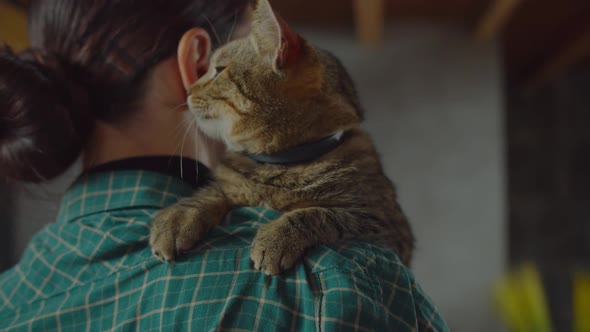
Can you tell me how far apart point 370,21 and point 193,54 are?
202 centimetres

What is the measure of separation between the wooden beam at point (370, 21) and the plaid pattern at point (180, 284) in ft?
6.28

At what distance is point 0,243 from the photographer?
5.35 ft

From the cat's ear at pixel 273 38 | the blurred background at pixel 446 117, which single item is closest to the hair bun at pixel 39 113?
the cat's ear at pixel 273 38

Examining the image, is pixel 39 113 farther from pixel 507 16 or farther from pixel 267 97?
pixel 507 16

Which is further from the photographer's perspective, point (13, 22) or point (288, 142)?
point (13, 22)

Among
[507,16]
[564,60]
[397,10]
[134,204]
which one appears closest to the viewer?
[134,204]

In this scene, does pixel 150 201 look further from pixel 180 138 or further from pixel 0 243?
pixel 0 243

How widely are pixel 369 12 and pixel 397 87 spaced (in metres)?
0.70

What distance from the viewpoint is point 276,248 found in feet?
2.11

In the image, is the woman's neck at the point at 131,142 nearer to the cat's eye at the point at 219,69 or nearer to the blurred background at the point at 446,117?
the cat's eye at the point at 219,69

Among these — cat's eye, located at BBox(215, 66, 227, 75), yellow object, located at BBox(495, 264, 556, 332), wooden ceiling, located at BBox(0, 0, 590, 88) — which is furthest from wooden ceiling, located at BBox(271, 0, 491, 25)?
cat's eye, located at BBox(215, 66, 227, 75)

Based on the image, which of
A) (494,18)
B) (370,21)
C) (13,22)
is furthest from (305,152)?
(494,18)

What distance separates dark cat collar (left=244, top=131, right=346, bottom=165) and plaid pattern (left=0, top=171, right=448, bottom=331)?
0.41 feet

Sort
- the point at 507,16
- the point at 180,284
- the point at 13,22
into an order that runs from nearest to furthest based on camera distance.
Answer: the point at 180,284 < the point at 13,22 < the point at 507,16
